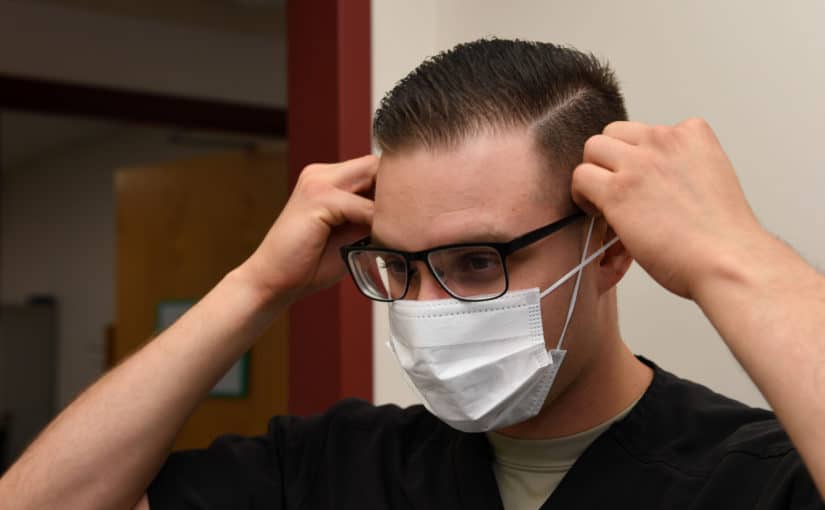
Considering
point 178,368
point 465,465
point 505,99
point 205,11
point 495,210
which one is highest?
point 205,11

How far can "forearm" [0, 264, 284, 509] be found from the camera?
1201 millimetres

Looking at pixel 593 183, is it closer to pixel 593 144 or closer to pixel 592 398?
pixel 593 144

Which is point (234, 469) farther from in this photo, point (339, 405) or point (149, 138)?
point (149, 138)

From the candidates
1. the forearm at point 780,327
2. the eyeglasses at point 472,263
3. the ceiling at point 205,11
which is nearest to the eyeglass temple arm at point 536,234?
the eyeglasses at point 472,263

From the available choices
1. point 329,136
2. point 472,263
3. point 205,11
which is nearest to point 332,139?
point 329,136

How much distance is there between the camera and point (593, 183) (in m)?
1.00

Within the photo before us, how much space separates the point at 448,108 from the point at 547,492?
464mm

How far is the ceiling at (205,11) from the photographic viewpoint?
3467 millimetres

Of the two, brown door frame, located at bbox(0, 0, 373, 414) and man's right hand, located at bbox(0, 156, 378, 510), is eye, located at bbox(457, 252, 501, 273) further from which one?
brown door frame, located at bbox(0, 0, 373, 414)

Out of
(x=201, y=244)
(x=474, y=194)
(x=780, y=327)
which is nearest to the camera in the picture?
(x=780, y=327)

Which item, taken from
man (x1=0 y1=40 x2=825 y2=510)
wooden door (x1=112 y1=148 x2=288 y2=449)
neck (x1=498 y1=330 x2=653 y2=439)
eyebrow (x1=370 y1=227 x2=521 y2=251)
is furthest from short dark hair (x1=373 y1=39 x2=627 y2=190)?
wooden door (x1=112 y1=148 x2=288 y2=449)

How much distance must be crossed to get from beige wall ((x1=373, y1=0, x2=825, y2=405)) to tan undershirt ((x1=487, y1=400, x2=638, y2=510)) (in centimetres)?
33

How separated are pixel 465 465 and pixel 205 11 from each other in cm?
278

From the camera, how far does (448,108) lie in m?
1.13
